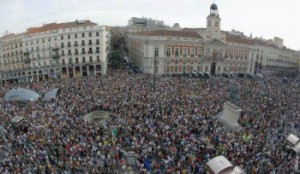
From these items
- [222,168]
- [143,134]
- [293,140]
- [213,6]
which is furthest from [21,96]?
[213,6]

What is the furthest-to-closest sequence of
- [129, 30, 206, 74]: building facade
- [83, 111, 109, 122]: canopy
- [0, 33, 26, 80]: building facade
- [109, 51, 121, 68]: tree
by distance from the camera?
1. [109, 51, 121, 68]: tree
2. [0, 33, 26, 80]: building facade
3. [129, 30, 206, 74]: building facade
4. [83, 111, 109, 122]: canopy

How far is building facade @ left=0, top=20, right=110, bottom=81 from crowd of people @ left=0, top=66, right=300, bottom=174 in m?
24.8

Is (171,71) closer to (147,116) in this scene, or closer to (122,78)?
(122,78)

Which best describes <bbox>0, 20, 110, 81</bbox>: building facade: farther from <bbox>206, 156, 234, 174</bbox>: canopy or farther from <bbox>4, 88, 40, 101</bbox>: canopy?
<bbox>206, 156, 234, 174</bbox>: canopy

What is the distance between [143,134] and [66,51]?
42560 mm

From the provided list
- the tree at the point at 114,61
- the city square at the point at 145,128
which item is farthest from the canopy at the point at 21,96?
the tree at the point at 114,61

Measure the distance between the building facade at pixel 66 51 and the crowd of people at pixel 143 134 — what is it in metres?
24.8

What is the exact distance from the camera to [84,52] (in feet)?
201

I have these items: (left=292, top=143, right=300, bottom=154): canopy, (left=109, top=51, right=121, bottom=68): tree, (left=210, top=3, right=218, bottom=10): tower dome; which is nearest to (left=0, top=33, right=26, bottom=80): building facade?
(left=109, top=51, right=121, bottom=68): tree

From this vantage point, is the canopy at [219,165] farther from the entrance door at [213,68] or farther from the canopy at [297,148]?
the entrance door at [213,68]

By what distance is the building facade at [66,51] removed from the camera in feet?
198

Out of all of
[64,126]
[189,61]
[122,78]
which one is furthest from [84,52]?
[64,126]

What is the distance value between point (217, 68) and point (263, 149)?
48674 mm

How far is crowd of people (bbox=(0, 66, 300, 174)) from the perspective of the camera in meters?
19.5
